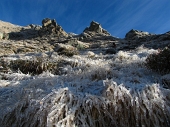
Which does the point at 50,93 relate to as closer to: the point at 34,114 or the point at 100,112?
the point at 34,114

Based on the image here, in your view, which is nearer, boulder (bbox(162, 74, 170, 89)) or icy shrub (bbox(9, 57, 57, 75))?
boulder (bbox(162, 74, 170, 89))

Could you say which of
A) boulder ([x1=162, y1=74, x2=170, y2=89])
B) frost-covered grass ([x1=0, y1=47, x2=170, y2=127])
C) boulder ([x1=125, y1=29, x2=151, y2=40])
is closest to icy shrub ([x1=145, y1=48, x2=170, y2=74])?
boulder ([x1=162, y1=74, x2=170, y2=89])

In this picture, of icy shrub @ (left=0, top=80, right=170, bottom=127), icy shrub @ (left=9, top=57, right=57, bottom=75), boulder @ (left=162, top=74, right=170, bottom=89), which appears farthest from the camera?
icy shrub @ (left=9, top=57, right=57, bottom=75)

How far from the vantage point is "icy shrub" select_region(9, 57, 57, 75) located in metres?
6.18

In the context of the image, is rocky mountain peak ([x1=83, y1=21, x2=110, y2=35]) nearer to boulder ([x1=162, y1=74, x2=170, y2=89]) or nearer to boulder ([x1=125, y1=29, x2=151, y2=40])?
boulder ([x1=125, y1=29, x2=151, y2=40])

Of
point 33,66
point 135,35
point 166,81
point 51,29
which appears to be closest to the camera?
point 166,81

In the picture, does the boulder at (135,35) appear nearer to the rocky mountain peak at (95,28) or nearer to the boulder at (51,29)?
the rocky mountain peak at (95,28)

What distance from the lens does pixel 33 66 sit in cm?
628

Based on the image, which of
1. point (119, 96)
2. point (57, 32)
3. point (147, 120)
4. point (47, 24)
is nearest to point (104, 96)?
point (119, 96)

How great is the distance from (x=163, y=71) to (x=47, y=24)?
128 feet

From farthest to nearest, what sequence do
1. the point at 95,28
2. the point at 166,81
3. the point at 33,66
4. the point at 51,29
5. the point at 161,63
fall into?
the point at 95,28 < the point at 51,29 < the point at 33,66 < the point at 161,63 < the point at 166,81

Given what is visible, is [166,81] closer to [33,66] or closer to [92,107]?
[92,107]

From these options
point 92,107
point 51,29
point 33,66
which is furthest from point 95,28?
point 92,107

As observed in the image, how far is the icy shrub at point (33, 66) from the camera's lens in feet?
20.3
